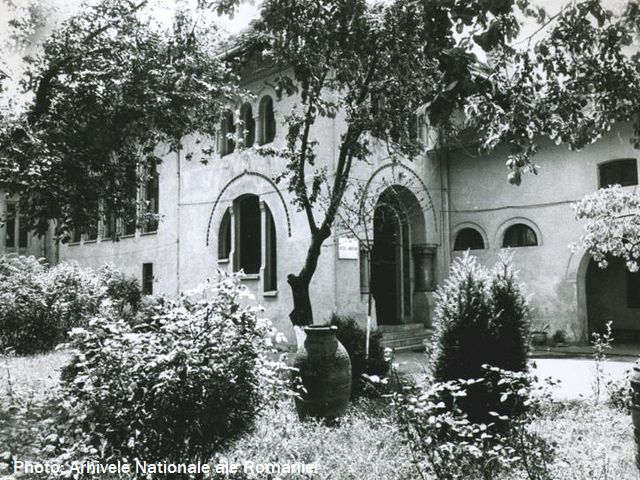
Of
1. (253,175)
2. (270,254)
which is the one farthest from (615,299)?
(253,175)

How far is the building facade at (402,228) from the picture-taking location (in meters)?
13.2

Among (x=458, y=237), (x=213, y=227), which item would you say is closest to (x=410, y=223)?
(x=458, y=237)

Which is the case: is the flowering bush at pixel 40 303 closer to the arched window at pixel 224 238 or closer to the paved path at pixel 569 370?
the arched window at pixel 224 238

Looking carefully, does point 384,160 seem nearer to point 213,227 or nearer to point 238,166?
point 238,166

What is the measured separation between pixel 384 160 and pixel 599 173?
557cm

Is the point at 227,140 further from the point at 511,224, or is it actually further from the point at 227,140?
the point at 511,224

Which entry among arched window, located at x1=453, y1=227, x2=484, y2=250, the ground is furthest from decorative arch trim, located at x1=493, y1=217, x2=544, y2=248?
the ground

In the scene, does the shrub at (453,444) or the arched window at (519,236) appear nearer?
the shrub at (453,444)

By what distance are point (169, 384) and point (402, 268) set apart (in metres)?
12.3

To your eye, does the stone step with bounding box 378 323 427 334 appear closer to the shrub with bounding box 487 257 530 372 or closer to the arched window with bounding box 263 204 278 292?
the arched window with bounding box 263 204 278 292

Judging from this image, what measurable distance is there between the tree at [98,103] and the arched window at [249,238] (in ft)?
16.4

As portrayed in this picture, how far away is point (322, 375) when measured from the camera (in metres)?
6.43

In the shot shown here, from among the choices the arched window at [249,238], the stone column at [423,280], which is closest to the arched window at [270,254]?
the arched window at [249,238]

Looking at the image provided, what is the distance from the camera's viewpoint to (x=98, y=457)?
3320 mm
